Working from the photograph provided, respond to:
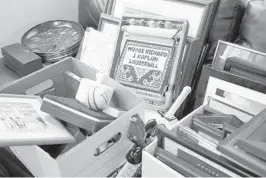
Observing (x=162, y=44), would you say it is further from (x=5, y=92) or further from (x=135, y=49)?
(x=5, y=92)

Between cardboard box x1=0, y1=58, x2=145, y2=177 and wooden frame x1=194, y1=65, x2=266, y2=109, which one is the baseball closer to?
cardboard box x1=0, y1=58, x2=145, y2=177

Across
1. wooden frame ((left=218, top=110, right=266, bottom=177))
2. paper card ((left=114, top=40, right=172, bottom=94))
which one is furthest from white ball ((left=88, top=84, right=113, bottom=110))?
wooden frame ((left=218, top=110, right=266, bottom=177))

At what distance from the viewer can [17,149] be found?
98 cm

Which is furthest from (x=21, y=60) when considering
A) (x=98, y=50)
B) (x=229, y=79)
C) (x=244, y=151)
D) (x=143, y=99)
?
(x=244, y=151)

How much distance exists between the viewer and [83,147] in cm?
83

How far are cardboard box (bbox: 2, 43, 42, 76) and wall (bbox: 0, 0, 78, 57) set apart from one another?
7.9 inches

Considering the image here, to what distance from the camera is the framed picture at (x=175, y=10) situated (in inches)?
45.3

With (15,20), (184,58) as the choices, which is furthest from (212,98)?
(15,20)

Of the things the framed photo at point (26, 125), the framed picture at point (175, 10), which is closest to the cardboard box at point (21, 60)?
the framed photo at point (26, 125)

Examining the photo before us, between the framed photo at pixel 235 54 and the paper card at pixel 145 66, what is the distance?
7.2 inches

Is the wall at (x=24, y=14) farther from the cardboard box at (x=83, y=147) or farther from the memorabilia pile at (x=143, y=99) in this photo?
the cardboard box at (x=83, y=147)

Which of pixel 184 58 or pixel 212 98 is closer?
pixel 212 98

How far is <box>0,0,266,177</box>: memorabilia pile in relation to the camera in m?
0.73

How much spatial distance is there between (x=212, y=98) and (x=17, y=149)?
2.19 feet
